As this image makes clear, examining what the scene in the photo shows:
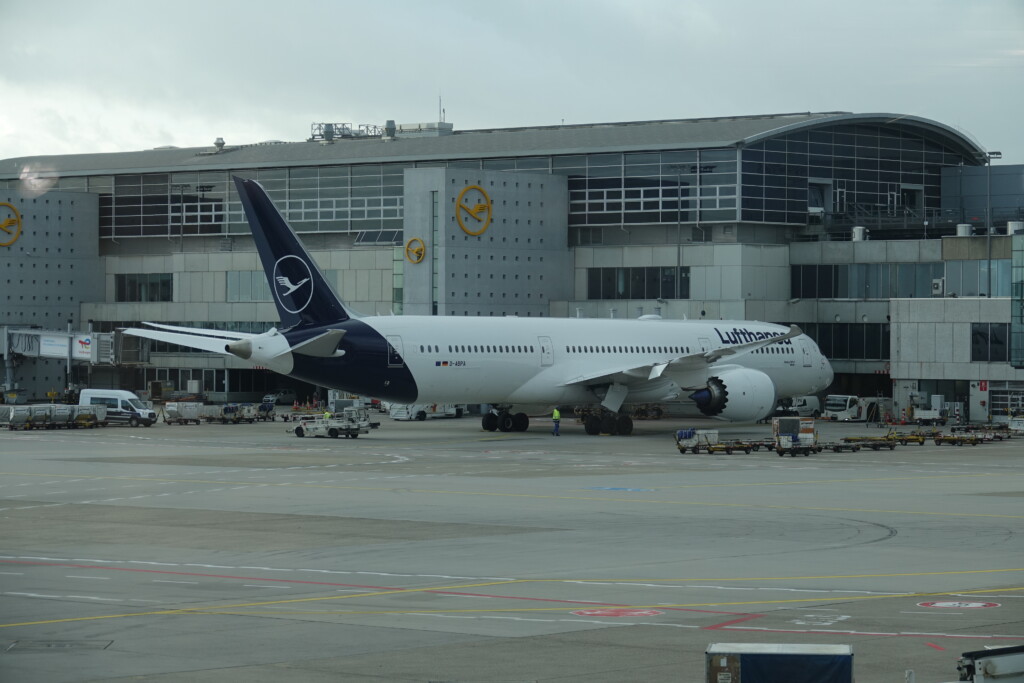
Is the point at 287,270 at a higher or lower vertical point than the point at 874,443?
higher

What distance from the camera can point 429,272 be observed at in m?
87.6

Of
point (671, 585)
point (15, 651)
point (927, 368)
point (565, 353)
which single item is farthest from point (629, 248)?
point (15, 651)

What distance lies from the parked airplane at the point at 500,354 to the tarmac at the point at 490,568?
1033 centimetres

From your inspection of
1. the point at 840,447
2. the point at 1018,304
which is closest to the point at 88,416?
the point at 840,447

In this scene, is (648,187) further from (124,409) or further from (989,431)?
(124,409)

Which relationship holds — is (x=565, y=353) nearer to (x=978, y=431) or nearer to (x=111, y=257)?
(x=978, y=431)

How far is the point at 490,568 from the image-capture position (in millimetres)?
24953

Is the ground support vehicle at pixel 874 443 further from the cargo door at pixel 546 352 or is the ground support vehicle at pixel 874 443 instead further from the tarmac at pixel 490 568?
the cargo door at pixel 546 352

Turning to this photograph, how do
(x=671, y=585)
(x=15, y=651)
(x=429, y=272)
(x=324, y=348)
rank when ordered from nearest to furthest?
1. (x=15, y=651)
2. (x=671, y=585)
3. (x=324, y=348)
4. (x=429, y=272)

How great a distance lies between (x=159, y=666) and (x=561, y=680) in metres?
4.64

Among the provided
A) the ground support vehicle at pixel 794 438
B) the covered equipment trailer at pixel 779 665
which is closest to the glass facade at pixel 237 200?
the ground support vehicle at pixel 794 438

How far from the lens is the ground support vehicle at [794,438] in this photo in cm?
5447

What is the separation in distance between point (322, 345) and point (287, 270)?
3759 millimetres

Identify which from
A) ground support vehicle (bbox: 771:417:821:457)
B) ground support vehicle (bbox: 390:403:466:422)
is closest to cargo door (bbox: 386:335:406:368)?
ground support vehicle (bbox: 771:417:821:457)
